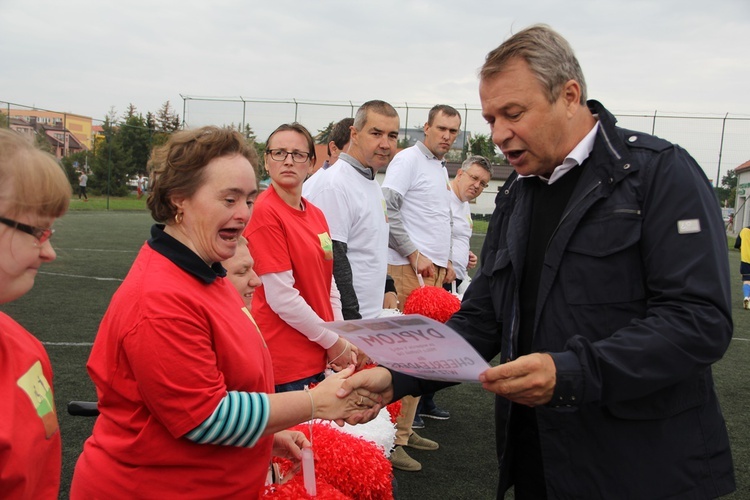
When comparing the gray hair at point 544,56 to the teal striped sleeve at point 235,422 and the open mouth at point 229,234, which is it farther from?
the teal striped sleeve at point 235,422

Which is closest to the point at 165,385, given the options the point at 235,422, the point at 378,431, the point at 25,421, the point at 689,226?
the point at 235,422

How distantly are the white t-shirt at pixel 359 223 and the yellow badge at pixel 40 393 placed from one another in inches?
101

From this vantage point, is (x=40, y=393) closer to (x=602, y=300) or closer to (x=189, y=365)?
(x=189, y=365)

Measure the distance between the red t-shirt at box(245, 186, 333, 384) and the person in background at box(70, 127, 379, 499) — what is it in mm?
1202

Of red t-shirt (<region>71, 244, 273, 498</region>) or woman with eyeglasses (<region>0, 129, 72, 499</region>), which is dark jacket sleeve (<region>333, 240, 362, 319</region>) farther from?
woman with eyeglasses (<region>0, 129, 72, 499</region>)

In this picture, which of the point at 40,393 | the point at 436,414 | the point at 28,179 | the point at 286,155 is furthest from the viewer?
the point at 436,414

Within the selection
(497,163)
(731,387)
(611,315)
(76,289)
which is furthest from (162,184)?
(497,163)

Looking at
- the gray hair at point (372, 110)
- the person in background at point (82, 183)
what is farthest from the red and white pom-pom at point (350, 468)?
the person in background at point (82, 183)

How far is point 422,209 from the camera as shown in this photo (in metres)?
5.62

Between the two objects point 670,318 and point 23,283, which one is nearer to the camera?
point 23,283

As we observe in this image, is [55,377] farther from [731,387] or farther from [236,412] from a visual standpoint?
[731,387]

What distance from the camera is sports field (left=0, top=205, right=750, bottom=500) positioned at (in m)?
4.54

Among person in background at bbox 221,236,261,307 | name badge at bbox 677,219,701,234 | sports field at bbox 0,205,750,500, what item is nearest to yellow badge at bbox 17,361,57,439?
sports field at bbox 0,205,750,500

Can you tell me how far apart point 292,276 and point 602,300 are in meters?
1.87
